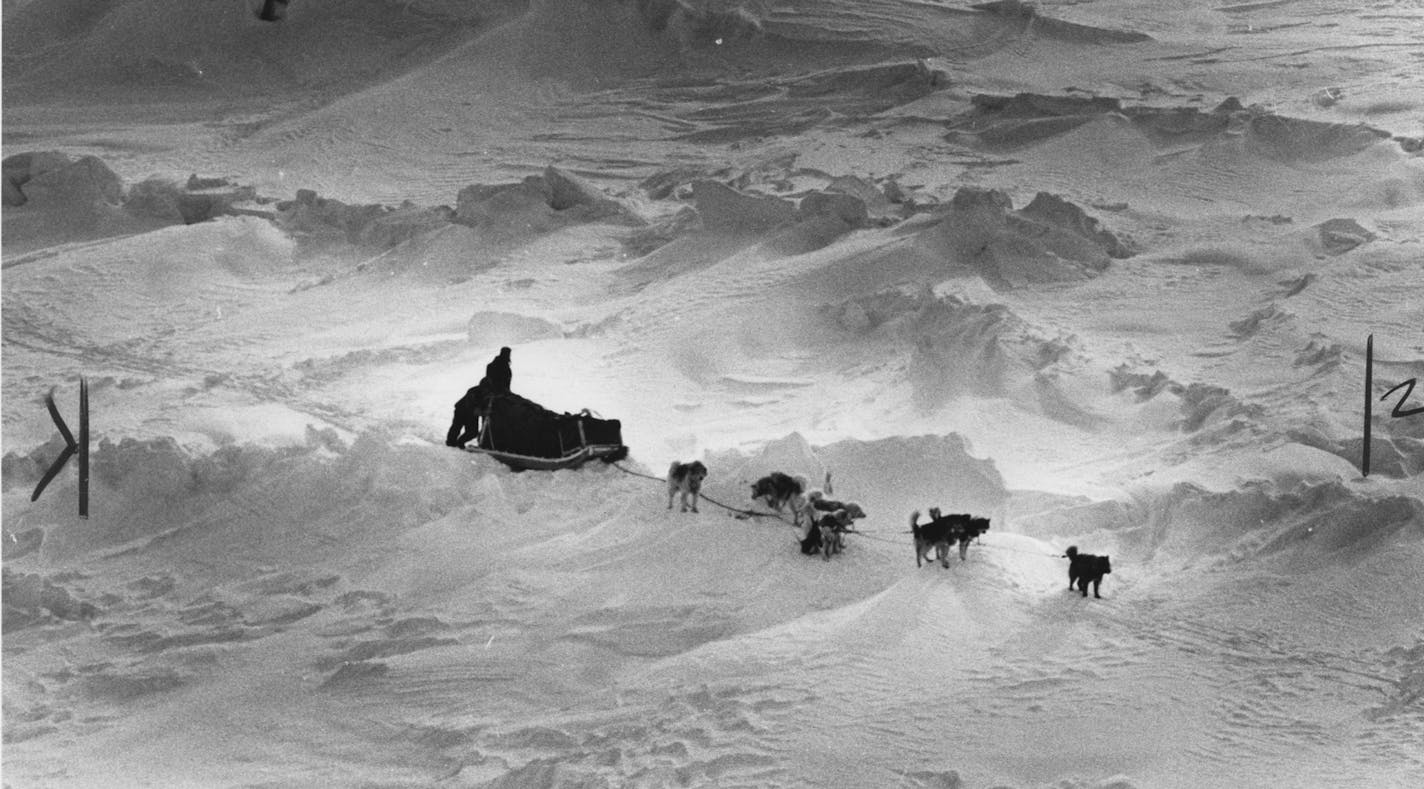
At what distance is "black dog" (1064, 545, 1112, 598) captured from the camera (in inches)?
344

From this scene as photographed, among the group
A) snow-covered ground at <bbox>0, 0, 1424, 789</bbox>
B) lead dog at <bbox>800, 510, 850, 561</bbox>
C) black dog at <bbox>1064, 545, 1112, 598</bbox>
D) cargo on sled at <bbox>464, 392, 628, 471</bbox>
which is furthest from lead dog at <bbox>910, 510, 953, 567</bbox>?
cargo on sled at <bbox>464, 392, 628, 471</bbox>

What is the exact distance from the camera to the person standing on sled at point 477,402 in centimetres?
1027

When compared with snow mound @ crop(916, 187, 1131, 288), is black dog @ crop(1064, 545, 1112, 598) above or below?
below

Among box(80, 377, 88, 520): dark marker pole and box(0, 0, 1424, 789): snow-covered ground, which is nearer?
box(0, 0, 1424, 789): snow-covered ground

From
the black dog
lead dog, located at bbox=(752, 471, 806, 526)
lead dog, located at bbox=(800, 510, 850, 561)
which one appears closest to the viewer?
the black dog

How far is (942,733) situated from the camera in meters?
7.77

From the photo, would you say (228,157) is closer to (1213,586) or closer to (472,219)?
(472,219)

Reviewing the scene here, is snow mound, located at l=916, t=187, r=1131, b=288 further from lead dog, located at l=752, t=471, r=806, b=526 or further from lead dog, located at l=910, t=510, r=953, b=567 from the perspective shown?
lead dog, located at l=910, t=510, r=953, b=567

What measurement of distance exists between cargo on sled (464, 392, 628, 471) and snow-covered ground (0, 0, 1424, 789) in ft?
0.30

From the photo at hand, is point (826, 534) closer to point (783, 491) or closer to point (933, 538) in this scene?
point (783, 491)

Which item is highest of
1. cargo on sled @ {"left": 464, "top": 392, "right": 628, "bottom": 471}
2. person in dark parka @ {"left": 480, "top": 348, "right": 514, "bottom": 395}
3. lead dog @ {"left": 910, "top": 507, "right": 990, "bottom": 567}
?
person in dark parka @ {"left": 480, "top": 348, "right": 514, "bottom": 395}

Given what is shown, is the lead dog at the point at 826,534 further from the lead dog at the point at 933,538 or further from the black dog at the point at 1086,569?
the black dog at the point at 1086,569

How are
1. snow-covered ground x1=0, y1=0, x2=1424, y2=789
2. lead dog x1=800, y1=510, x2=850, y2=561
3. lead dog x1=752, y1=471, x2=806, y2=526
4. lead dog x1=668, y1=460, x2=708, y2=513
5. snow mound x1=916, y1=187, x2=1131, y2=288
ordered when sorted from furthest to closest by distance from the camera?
snow mound x1=916, y1=187, x2=1131, y2=288 → lead dog x1=668, y1=460, x2=708, y2=513 → lead dog x1=752, y1=471, x2=806, y2=526 → lead dog x1=800, y1=510, x2=850, y2=561 → snow-covered ground x1=0, y1=0, x2=1424, y2=789

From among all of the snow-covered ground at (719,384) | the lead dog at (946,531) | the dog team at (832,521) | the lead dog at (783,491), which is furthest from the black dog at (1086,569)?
the lead dog at (783,491)
